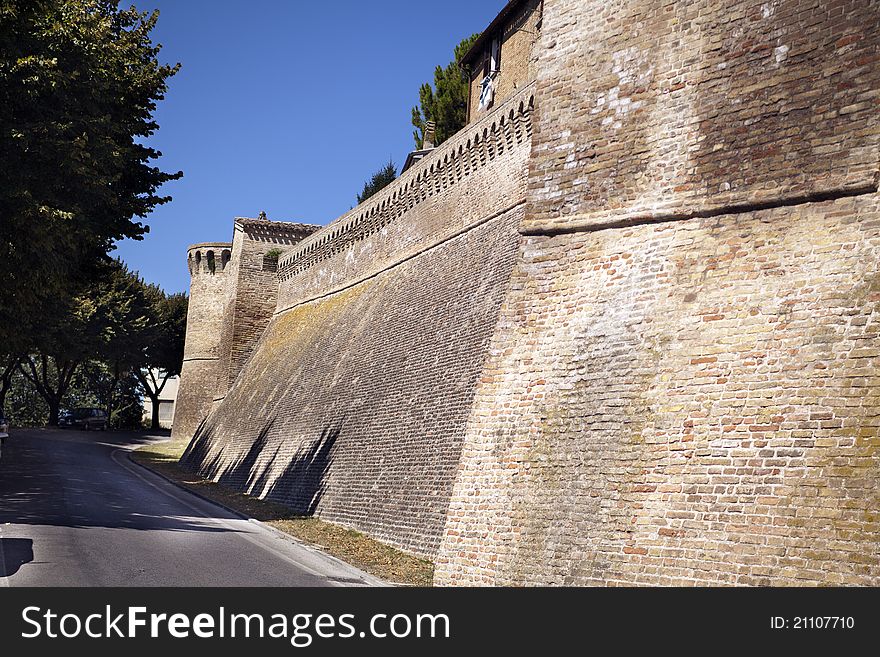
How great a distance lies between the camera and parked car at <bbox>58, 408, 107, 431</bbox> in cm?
5431

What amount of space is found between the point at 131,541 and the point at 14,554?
218cm

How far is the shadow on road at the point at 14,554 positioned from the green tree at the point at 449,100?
107 ft

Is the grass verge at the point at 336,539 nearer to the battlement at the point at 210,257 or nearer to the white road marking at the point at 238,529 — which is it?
the white road marking at the point at 238,529

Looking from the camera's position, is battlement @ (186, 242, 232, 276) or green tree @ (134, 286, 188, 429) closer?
battlement @ (186, 242, 232, 276)

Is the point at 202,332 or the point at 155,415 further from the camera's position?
the point at 155,415

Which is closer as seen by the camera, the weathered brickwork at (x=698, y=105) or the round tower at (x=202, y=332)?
the weathered brickwork at (x=698, y=105)

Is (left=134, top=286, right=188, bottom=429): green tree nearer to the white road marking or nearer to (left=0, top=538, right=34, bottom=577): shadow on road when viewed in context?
the white road marking

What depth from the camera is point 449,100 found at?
43.7 meters

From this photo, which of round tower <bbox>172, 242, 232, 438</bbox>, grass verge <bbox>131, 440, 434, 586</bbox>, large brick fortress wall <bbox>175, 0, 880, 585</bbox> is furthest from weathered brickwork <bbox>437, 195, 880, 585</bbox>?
round tower <bbox>172, 242, 232, 438</bbox>

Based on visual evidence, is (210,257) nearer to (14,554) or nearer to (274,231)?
(274,231)

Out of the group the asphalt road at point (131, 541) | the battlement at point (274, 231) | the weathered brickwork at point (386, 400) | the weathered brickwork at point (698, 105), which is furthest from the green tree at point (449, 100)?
the weathered brickwork at point (698, 105)

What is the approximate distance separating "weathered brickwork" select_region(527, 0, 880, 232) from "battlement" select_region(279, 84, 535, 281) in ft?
23.5

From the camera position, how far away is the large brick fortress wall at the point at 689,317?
820cm

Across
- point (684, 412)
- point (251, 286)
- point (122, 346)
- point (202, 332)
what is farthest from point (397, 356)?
point (122, 346)
